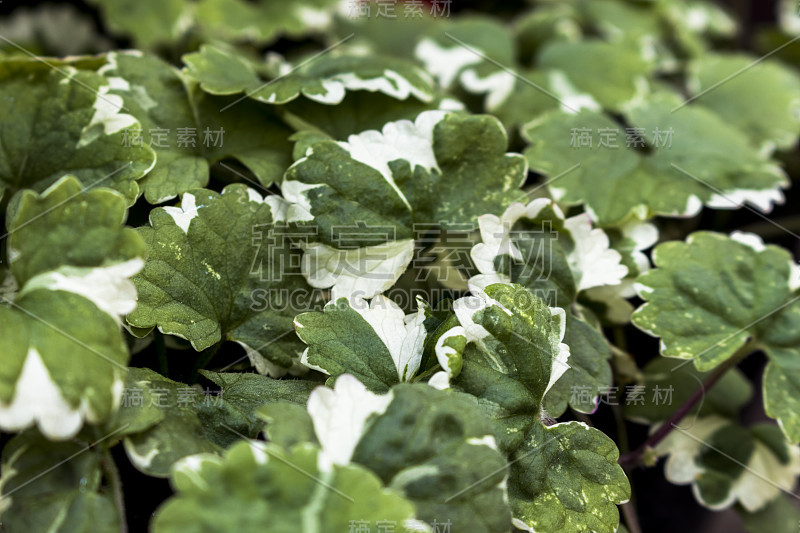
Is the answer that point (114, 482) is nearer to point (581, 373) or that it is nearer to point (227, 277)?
point (227, 277)

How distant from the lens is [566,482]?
1.82 ft

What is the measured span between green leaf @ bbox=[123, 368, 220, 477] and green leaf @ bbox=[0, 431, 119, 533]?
1.3 inches

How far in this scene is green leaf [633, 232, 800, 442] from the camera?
0.67 m

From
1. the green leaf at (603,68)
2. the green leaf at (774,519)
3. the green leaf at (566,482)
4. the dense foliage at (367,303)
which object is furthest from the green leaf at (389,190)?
the green leaf at (774,519)

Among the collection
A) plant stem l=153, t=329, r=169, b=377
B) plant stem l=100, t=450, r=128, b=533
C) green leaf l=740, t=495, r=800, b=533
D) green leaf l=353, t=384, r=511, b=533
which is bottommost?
green leaf l=740, t=495, r=800, b=533

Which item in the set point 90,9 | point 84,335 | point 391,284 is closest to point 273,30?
point 90,9

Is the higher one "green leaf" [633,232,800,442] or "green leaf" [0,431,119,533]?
"green leaf" [0,431,119,533]

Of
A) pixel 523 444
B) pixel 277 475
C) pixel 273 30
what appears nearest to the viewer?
pixel 277 475

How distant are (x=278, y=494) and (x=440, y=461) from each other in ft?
0.38

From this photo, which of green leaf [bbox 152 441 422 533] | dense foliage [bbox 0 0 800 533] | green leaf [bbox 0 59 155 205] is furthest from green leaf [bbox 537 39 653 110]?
green leaf [bbox 152 441 422 533]

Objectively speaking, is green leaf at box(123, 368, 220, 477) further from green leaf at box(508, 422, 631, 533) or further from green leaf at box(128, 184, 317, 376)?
green leaf at box(508, 422, 631, 533)

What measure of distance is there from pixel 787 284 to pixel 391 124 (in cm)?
47

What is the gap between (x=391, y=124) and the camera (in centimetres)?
70

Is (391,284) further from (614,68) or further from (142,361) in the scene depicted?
(614,68)
